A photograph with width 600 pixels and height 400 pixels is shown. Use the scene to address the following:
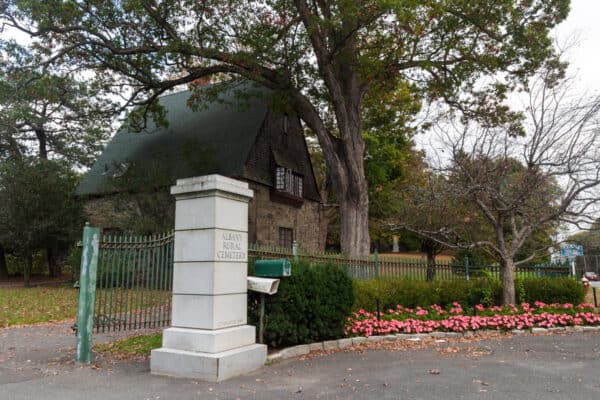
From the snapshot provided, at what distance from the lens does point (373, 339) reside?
9.34 metres

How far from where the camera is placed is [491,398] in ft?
17.9

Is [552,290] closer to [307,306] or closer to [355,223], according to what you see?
[355,223]

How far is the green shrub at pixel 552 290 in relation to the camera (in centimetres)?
1299

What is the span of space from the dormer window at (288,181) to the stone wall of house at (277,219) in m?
0.64

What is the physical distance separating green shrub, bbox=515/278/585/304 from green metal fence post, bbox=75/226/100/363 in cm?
1091

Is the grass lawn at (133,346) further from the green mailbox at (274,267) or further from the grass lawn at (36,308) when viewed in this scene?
the grass lawn at (36,308)

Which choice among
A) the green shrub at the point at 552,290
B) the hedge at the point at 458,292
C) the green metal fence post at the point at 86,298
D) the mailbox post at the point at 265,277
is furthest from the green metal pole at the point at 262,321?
the green shrub at the point at 552,290

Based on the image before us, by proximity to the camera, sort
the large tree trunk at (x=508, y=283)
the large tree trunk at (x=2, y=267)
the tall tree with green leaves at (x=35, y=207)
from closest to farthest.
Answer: the large tree trunk at (x=508, y=283) → the tall tree with green leaves at (x=35, y=207) → the large tree trunk at (x=2, y=267)

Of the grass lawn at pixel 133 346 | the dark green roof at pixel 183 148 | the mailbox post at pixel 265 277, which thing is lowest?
the grass lawn at pixel 133 346

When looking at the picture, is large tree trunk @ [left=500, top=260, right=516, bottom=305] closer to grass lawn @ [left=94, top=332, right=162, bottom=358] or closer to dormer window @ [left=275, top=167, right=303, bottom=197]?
grass lawn @ [left=94, top=332, right=162, bottom=358]

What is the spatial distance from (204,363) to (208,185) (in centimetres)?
240

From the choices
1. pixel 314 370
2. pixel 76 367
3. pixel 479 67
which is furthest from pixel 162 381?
pixel 479 67

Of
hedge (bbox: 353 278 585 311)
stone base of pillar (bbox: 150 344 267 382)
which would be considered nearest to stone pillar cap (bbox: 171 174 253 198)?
stone base of pillar (bbox: 150 344 267 382)

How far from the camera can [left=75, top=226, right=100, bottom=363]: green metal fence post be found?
7102mm
